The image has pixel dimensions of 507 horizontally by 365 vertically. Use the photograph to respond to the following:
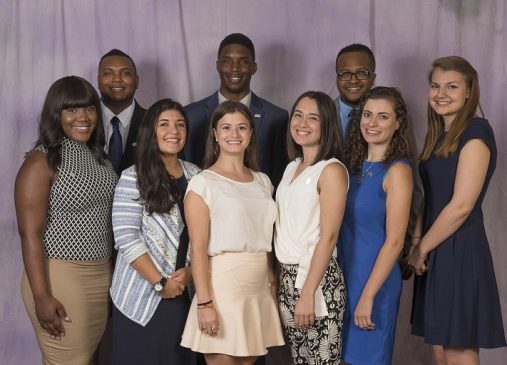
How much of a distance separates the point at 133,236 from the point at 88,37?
1.87 m

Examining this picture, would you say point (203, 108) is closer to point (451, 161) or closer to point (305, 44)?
point (305, 44)

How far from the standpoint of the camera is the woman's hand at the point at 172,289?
2734mm

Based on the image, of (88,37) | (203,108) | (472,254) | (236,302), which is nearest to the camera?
(236,302)

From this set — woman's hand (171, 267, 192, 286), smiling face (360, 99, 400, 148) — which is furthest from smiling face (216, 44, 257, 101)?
woman's hand (171, 267, 192, 286)

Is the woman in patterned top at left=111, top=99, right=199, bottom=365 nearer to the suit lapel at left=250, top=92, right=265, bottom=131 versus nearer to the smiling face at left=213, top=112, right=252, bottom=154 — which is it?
the smiling face at left=213, top=112, right=252, bottom=154

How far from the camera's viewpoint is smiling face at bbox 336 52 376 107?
374 cm

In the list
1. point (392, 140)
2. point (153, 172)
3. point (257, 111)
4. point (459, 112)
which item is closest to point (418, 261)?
point (392, 140)

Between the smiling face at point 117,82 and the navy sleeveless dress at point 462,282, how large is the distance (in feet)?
5.75

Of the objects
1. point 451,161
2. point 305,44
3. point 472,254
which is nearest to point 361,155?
point 451,161

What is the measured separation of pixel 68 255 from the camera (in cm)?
285

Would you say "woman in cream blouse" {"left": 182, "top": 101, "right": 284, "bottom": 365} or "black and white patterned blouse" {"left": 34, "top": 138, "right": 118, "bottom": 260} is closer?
"woman in cream blouse" {"left": 182, "top": 101, "right": 284, "bottom": 365}

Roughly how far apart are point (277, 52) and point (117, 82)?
1.07m

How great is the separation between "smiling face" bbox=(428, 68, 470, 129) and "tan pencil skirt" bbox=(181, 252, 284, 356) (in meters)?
1.01

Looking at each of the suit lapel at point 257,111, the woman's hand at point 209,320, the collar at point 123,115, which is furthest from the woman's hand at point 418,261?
the collar at point 123,115
